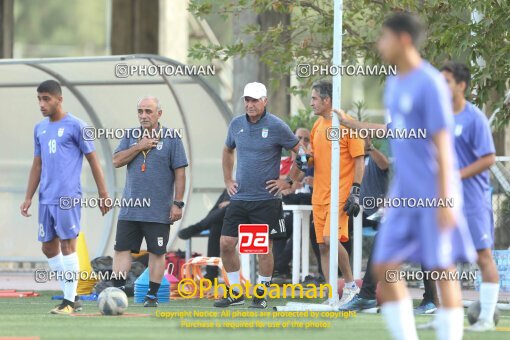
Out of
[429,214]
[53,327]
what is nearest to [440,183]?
[429,214]

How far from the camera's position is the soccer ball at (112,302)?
496 inches

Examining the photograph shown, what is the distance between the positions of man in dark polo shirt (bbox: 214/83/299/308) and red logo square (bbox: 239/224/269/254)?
9 centimetres

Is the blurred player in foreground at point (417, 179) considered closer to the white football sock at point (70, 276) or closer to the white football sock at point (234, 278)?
the white football sock at point (70, 276)

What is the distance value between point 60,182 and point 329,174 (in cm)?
304

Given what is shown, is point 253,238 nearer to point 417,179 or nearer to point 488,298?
point 488,298

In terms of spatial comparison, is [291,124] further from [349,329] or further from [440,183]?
[440,183]

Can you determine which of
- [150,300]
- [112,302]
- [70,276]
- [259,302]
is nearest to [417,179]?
[112,302]

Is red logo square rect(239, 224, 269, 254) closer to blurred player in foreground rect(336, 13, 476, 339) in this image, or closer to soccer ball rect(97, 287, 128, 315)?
soccer ball rect(97, 287, 128, 315)

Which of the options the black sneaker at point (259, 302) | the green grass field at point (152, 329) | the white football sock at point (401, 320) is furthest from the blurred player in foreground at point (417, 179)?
the black sneaker at point (259, 302)

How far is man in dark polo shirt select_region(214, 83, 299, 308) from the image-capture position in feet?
46.5

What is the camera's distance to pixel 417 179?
8.09 m

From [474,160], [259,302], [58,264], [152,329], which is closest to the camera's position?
[474,160]

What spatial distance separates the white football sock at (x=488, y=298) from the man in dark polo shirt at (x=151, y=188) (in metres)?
4.29

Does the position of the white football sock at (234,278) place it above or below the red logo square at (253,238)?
below
